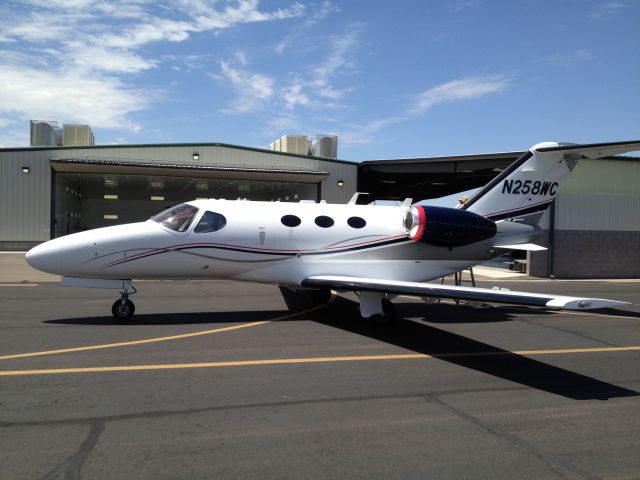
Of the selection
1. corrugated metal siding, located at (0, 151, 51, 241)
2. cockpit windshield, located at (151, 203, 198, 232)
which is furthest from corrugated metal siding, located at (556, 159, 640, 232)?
corrugated metal siding, located at (0, 151, 51, 241)

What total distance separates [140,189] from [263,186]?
11.8m

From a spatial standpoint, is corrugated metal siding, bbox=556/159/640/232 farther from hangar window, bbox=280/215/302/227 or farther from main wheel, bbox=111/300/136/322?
main wheel, bbox=111/300/136/322

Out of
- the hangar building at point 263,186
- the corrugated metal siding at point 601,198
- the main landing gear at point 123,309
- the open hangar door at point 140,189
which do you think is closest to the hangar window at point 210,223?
the main landing gear at point 123,309

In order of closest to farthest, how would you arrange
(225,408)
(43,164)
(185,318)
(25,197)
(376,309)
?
1. (225,408)
2. (376,309)
3. (185,318)
4. (25,197)
5. (43,164)

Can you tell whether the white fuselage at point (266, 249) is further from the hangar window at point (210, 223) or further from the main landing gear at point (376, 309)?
the main landing gear at point (376, 309)

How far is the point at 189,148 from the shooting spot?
3325cm

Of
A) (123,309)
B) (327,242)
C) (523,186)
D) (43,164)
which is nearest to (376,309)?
(327,242)

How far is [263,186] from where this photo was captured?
41.0 m

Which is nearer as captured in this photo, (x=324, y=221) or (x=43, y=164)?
(x=324, y=221)

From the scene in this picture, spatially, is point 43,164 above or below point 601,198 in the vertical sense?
above

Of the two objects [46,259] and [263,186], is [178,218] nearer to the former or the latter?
[46,259]

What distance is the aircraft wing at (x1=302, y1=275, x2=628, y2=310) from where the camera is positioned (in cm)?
611

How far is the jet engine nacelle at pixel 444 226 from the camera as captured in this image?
11.7 metres

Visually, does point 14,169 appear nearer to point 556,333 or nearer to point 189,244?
point 189,244
